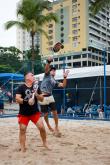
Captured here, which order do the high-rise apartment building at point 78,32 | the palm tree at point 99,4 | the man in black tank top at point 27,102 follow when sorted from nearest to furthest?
the man in black tank top at point 27,102, the palm tree at point 99,4, the high-rise apartment building at point 78,32

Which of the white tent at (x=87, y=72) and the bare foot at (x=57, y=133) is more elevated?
the white tent at (x=87, y=72)

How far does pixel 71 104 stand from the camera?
1723 cm

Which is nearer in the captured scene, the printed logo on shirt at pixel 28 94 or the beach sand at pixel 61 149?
the beach sand at pixel 61 149

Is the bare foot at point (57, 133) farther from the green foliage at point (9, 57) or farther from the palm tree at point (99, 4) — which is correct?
the green foliage at point (9, 57)

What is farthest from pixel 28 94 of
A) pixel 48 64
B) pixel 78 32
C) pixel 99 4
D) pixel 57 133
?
pixel 78 32

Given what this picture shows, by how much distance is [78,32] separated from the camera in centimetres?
11181

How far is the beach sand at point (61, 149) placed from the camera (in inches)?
231

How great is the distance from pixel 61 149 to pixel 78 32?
349 ft

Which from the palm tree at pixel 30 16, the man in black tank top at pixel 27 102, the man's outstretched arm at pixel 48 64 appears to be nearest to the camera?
the man in black tank top at pixel 27 102

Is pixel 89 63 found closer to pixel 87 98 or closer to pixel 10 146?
pixel 87 98

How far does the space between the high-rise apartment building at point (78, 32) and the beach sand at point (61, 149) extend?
94103 millimetres

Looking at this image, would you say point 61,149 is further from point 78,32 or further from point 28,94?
point 78,32

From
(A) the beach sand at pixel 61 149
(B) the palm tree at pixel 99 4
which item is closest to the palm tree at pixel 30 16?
(B) the palm tree at pixel 99 4

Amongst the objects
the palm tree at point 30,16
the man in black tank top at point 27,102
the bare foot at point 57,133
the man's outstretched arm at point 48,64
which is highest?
the palm tree at point 30,16
